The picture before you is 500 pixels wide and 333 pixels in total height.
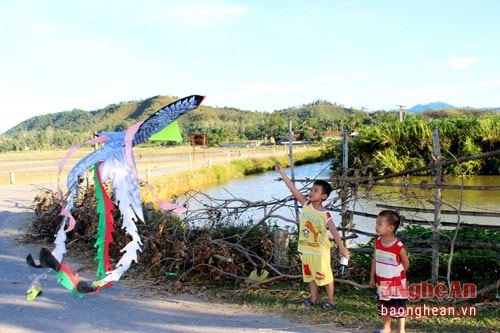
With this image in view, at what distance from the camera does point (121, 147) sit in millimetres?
4336

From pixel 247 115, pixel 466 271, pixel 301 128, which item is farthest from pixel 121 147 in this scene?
pixel 247 115

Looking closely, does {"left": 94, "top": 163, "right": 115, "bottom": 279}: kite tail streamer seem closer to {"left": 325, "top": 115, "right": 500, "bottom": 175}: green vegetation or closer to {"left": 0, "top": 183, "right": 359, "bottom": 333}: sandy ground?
{"left": 0, "top": 183, "right": 359, "bottom": 333}: sandy ground

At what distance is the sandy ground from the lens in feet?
14.4

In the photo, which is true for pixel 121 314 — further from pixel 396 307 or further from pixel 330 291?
pixel 396 307

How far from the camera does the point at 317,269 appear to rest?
461 centimetres

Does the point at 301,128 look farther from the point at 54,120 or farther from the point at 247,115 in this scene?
the point at 54,120

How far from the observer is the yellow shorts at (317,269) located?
457 centimetres

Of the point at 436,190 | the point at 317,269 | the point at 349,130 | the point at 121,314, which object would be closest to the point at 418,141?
the point at 349,130

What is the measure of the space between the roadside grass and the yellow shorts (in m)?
0.31

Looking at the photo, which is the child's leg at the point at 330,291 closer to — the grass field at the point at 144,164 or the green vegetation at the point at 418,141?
the grass field at the point at 144,164

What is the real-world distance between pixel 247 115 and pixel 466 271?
388 ft

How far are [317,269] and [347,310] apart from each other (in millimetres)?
509

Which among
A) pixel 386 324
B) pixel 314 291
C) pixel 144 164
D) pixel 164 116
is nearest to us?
pixel 386 324

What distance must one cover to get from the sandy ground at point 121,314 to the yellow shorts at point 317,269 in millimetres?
458
